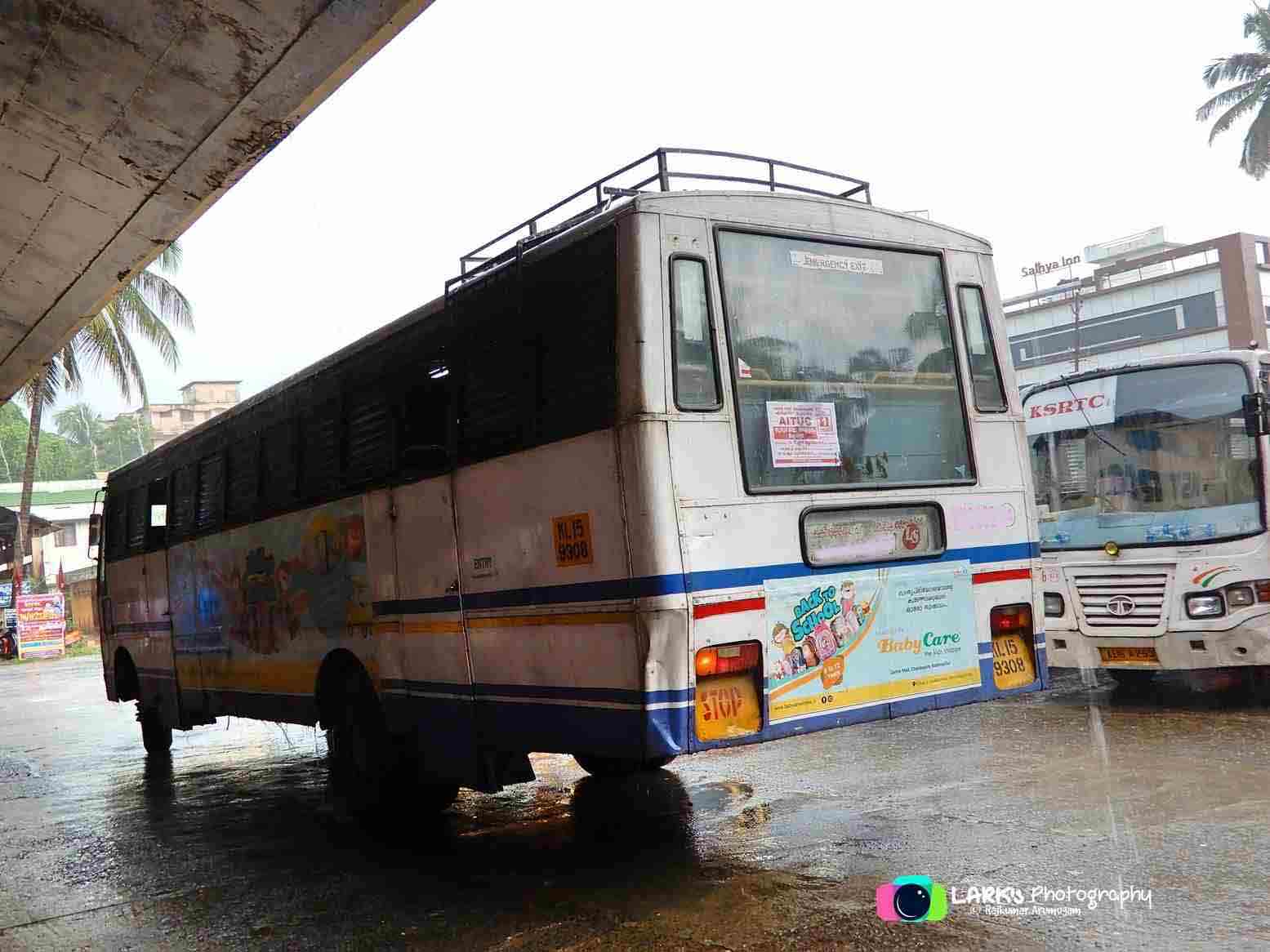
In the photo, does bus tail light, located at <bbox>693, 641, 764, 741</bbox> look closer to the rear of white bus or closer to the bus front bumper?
the rear of white bus

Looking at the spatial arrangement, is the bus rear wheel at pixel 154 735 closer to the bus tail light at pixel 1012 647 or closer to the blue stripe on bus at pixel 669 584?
the blue stripe on bus at pixel 669 584

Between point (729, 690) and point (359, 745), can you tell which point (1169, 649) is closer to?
point (729, 690)

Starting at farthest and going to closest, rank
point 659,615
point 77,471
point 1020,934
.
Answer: point 77,471 → point 659,615 → point 1020,934

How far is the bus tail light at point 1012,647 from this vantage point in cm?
645

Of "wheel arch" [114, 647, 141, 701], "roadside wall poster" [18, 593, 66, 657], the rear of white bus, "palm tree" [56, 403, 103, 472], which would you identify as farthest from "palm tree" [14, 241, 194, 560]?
"palm tree" [56, 403, 103, 472]

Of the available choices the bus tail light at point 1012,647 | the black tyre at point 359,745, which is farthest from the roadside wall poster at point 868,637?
the black tyre at point 359,745

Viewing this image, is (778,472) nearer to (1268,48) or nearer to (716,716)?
(716,716)

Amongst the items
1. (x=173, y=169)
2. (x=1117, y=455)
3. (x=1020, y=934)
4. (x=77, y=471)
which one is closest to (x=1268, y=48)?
(x=1117, y=455)

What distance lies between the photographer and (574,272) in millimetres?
5895

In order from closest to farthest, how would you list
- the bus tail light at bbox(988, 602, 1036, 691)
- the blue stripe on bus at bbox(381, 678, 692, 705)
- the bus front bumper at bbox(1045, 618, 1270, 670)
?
1. the blue stripe on bus at bbox(381, 678, 692, 705)
2. the bus tail light at bbox(988, 602, 1036, 691)
3. the bus front bumper at bbox(1045, 618, 1270, 670)

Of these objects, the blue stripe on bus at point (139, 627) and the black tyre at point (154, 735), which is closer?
the blue stripe on bus at point (139, 627)

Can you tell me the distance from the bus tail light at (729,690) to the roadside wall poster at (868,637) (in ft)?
0.27

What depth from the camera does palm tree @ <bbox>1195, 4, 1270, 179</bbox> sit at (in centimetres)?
3681

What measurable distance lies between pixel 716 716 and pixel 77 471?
8041cm
